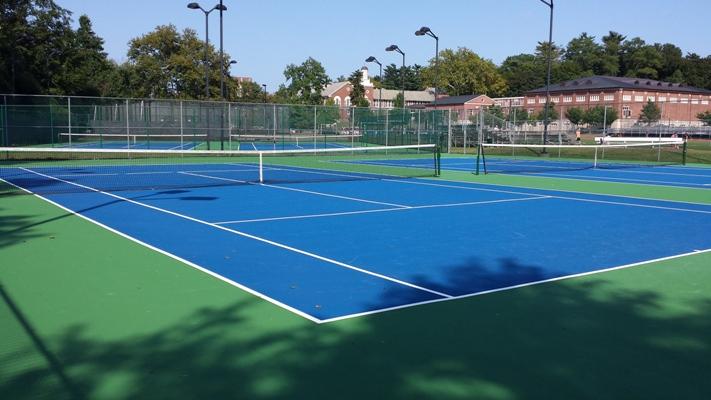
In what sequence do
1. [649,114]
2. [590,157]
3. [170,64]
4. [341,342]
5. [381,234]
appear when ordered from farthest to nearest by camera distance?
[170,64] < [649,114] < [590,157] < [381,234] < [341,342]

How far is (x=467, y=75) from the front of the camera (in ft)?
376

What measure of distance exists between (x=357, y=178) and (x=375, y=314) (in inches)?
587

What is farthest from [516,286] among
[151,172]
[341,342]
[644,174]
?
[644,174]

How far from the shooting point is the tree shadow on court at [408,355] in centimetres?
391

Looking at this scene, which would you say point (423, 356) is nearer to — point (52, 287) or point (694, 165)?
point (52, 287)

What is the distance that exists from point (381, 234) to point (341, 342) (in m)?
4.90

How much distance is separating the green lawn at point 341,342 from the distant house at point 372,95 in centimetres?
12036

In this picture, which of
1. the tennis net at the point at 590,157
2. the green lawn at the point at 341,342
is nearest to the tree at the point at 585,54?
the tennis net at the point at 590,157

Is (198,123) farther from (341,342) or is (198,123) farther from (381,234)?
(341,342)

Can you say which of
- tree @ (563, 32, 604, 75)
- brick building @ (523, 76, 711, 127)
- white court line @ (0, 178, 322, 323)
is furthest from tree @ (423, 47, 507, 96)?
white court line @ (0, 178, 322, 323)

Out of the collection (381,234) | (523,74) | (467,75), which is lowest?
(381,234)

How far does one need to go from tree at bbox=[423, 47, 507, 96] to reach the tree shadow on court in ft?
371

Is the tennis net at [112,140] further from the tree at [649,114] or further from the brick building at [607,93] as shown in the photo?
the brick building at [607,93]

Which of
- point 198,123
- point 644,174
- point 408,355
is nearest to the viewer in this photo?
point 408,355
